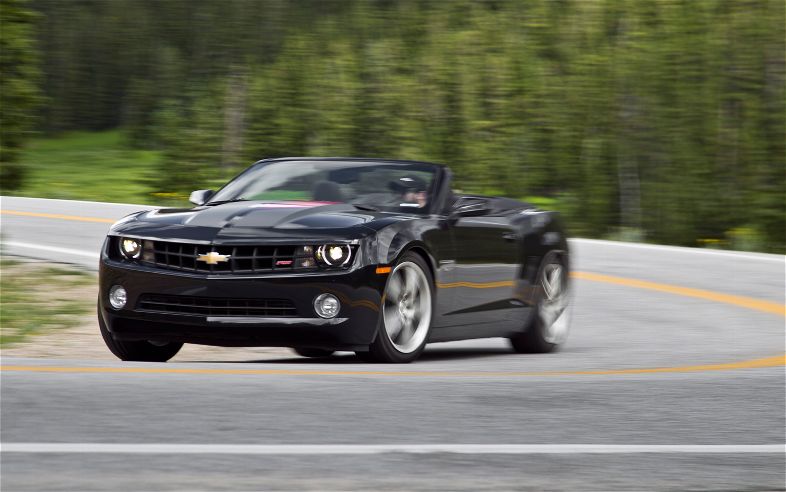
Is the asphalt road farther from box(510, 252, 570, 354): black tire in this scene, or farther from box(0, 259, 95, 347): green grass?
box(0, 259, 95, 347): green grass

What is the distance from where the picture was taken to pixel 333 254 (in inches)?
323

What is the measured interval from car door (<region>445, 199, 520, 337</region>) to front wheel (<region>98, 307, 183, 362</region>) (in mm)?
1810

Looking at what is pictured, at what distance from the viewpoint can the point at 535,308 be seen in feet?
34.8

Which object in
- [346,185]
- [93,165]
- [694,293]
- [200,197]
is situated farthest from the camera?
[93,165]

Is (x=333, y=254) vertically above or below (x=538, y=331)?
above

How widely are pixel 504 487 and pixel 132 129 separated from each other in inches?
3296

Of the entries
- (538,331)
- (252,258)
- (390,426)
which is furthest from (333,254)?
(538,331)

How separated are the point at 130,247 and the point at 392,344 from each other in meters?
1.64

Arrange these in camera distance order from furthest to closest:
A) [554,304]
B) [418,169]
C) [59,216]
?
[59,216]
[554,304]
[418,169]

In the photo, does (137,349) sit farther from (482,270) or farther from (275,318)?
(482,270)

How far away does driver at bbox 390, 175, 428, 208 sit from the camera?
30.4 feet

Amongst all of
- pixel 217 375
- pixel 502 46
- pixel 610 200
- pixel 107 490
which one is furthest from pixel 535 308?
pixel 502 46

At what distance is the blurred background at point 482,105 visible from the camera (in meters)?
36.8

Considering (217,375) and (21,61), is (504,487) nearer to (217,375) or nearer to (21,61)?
(217,375)
